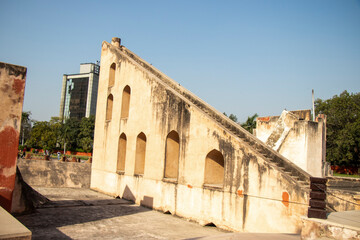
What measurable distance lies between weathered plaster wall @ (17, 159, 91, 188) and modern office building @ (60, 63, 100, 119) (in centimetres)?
5805

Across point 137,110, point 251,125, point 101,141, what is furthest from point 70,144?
point 137,110

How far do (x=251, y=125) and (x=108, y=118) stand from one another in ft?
60.1

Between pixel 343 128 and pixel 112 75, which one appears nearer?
pixel 112 75

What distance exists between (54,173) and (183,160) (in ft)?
30.9

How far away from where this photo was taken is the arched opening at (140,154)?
42.6 feet

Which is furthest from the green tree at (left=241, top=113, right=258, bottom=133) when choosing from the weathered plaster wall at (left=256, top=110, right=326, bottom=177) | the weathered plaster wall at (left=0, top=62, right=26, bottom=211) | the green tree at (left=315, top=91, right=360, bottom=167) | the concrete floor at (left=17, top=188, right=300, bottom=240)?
the weathered plaster wall at (left=0, top=62, right=26, bottom=211)

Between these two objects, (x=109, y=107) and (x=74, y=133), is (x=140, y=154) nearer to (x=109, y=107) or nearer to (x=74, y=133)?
(x=109, y=107)

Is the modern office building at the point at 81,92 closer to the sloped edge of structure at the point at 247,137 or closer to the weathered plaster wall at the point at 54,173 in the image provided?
the weathered plaster wall at the point at 54,173

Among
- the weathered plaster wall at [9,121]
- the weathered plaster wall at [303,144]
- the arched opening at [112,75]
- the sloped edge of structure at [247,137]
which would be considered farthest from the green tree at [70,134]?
the weathered plaster wall at [9,121]

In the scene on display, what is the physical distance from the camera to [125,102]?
14.7 metres

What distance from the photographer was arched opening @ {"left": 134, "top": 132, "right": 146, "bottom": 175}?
1298cm

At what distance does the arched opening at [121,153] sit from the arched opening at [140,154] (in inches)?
60.3

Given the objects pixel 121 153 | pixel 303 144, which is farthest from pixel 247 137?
pixel 121 153

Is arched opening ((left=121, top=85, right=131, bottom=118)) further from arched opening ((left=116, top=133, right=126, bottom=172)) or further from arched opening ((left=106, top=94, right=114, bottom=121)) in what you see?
arched opening ((left=106, top=94, right=114, bottom=121))
